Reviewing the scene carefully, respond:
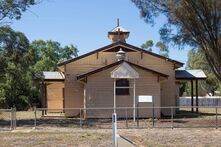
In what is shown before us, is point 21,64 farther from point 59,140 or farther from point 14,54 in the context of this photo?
point 59,140

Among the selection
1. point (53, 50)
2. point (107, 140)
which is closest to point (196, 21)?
point (107, 140)

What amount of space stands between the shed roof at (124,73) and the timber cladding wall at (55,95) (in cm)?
1263

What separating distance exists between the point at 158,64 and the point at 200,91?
3287 inches

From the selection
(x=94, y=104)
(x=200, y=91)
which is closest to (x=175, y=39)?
(x=94, y=104)

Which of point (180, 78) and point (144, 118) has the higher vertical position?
point (180, 78)

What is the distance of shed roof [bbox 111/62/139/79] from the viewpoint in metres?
33.6

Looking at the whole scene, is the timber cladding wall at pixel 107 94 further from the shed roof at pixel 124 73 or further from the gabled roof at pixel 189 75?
the gabled roof at pixel 189 75

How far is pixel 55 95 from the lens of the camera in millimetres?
46000

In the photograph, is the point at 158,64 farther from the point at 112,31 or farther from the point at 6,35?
the point at 6,35

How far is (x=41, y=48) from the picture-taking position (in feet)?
327

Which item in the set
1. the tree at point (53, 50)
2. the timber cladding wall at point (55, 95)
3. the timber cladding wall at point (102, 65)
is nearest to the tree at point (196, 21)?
the timber cladding wall at point (102, 65)

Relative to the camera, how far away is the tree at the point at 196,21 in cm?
3291

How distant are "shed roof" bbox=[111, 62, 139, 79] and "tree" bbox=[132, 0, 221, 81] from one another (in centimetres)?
504

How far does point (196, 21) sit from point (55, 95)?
1753 centimetres
